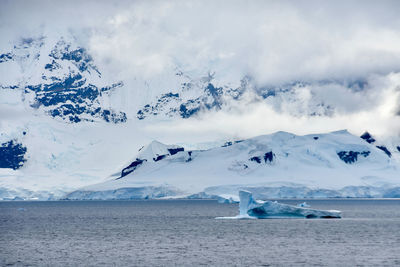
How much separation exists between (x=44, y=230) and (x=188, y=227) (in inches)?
779

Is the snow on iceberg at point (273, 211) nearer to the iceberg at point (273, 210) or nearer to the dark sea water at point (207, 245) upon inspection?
the iceberg at point (273, 210)

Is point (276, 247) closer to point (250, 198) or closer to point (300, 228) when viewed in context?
point (300, 228)

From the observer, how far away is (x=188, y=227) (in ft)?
327

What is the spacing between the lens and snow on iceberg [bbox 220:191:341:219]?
339 ft

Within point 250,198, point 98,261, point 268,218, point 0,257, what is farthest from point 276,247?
point 268,218

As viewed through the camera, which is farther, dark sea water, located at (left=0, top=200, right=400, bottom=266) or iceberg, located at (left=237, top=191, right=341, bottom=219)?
iceberg, located at (left=237, top=191, right=341, bottom=219)

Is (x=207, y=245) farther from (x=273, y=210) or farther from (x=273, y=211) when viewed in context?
(x=273, y=211)

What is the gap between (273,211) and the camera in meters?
107

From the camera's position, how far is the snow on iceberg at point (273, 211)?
103 metres

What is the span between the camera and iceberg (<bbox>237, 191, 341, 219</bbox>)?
103438mm

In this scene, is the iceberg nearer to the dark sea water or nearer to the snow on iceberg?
the snow on iceberg

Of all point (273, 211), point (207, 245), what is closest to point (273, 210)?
point (273, 211)

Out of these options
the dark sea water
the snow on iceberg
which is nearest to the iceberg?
the snow on iceberg

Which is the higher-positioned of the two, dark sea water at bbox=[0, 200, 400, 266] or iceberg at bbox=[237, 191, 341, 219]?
iceberg at bbox=[237, 191, 341, 219]
